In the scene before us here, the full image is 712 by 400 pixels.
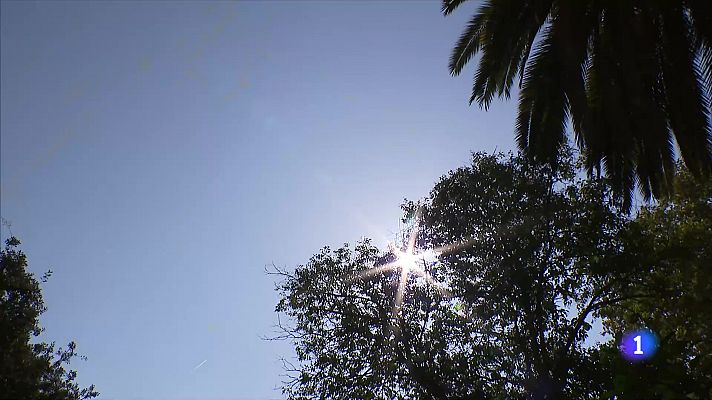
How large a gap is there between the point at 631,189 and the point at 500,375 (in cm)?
672

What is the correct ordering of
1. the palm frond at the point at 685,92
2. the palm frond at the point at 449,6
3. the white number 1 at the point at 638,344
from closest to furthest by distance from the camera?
1. the white number 1 at the point at 638,344
2. the palm frond at the point at 685,92
3. the palm frond at the point at 449,6

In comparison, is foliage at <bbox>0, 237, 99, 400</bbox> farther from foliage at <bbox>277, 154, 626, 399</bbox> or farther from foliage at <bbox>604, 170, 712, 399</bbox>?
foliage at <bbox>604, 170, 712, 399</bbox>

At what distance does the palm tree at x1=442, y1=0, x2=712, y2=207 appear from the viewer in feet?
29.8

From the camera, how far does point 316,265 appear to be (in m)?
17.9

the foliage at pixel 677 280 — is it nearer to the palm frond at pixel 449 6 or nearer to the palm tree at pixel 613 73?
the palm tree at pixel 613 73

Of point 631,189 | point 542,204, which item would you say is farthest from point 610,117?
point 542,204

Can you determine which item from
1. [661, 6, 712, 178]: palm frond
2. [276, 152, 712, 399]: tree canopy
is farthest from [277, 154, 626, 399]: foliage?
[661, 6, 712, 178]: palm frond

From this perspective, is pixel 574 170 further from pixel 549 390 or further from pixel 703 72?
pixel 703 72

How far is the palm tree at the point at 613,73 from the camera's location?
357 inches

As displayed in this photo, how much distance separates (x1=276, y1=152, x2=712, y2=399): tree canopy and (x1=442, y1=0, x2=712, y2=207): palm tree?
517 cm

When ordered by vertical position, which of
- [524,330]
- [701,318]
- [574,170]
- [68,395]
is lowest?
[68,395]

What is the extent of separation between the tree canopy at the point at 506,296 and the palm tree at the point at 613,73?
5.17m

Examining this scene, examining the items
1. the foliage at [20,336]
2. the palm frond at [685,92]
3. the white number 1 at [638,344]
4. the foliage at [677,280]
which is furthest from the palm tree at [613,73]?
the foliage at [20,336]

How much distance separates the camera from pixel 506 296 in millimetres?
15539
